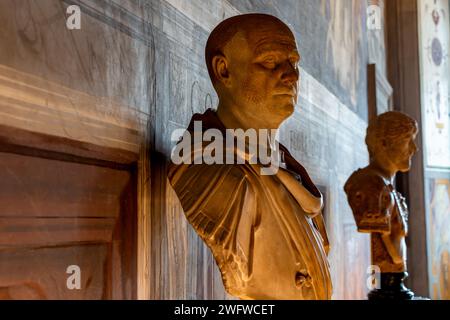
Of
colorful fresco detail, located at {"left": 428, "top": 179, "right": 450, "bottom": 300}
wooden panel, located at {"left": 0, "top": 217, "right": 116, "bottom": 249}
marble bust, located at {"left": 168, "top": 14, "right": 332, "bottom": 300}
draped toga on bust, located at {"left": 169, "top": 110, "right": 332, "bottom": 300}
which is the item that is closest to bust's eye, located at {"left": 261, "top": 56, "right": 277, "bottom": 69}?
marble bust, located at {"left": 168, "top": 14, "right": 332, "bottom": 300}

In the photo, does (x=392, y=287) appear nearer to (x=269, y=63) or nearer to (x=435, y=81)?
(x=269, y=63)

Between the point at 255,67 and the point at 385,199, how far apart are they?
2.78m

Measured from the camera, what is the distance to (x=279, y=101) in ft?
7.75

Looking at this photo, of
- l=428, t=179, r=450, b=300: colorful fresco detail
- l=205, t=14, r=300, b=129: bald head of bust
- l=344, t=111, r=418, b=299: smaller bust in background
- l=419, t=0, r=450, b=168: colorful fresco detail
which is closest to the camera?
l=205, t=14, r=300, b=129: bald head of bust

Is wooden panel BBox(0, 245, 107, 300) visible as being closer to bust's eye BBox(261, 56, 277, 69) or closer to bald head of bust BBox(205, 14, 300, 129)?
bald head of bust BBox(205, 14, 300, 129)

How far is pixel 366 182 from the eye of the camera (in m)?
4.91

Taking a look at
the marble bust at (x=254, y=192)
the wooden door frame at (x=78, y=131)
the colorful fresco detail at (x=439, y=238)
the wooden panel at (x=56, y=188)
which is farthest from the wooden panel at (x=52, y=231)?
the colorful fresco detail at (x=439, y=238)

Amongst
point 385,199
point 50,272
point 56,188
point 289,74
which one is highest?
point 289,74

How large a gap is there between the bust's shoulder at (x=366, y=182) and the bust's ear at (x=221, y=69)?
9.00ft

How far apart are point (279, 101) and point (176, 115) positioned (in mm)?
583

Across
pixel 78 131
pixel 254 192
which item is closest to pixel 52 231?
pixel 78 131

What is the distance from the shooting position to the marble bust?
2201 millimetres

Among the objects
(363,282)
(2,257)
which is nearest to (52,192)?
(2,257)
